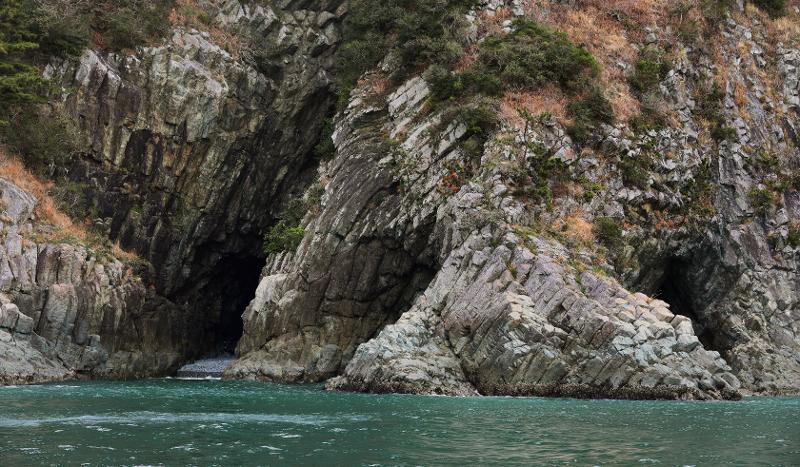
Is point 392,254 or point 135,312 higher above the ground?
point 392,254

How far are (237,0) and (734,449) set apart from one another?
49.3 m

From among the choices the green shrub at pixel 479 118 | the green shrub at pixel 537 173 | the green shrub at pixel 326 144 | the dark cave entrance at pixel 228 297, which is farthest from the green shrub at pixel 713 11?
the dark cave entrance at pixel 228 297

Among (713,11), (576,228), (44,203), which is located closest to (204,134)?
(44,203)

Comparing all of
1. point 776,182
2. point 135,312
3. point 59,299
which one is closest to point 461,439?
point 59,299

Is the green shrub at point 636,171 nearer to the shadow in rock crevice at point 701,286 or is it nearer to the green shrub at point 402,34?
the shadow in rock crevice at point 701,286

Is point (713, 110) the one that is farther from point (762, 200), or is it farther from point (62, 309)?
point (62, 309)

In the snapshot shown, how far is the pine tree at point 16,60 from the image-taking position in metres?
45.1

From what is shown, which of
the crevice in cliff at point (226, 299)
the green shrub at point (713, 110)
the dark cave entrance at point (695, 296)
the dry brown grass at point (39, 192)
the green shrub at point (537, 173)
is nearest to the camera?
the green shrub at point (537, 173)

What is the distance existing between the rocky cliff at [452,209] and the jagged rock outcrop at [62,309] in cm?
20

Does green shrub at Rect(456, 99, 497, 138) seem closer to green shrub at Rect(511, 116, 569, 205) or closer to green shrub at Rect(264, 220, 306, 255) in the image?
green shrub at Rect(511, 116, 569, 205)

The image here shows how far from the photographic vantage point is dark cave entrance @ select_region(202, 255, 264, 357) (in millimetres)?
58344

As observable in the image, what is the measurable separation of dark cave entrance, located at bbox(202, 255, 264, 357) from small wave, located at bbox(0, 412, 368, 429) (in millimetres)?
32267

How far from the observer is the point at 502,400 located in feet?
106

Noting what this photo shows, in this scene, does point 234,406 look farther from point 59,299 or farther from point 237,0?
point 237,0
